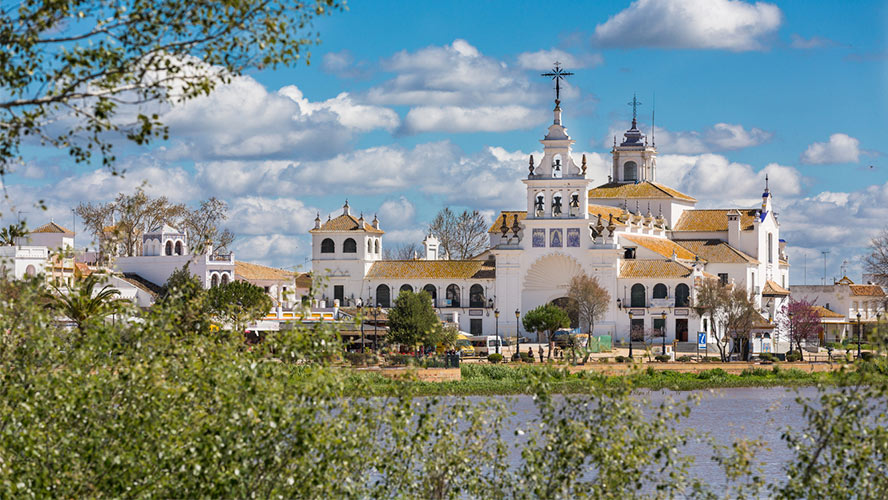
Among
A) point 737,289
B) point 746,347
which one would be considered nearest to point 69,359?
point 746,347

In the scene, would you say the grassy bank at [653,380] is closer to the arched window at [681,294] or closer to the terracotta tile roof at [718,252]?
the arched window at [681,294]

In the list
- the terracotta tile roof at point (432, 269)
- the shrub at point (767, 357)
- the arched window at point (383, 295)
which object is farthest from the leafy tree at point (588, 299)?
the shrub at point (767, 357)

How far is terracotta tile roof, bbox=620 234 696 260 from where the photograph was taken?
288ft

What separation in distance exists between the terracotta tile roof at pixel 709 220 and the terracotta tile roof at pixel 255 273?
28.1m

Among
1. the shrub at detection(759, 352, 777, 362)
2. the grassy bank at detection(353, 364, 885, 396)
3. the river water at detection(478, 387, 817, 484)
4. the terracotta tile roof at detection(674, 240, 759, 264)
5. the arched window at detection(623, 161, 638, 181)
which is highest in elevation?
the arched window at detection(623, 161, 638, 181)

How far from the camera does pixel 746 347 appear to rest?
70.6m

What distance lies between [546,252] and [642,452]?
6831 cm

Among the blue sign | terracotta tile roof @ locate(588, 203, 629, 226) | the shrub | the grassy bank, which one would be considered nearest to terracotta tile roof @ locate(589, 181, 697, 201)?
terracotta tile roof @ locate(588, 203, 629, 226)

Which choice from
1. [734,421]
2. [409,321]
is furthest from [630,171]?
[734,421]

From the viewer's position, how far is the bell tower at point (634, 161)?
105562 mm

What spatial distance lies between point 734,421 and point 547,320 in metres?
29.8

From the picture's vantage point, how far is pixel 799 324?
264 feet

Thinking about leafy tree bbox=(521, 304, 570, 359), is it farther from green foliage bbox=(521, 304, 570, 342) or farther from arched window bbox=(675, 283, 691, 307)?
arched window bbox=(675, 283, 691, 307)

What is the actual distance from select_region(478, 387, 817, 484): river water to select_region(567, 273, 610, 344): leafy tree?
2218cm
